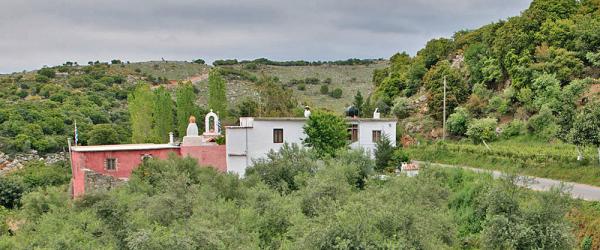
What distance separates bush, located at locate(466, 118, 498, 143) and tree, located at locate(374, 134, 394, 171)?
797 centimetres

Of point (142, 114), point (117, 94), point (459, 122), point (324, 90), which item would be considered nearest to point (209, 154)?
point (142, 114)

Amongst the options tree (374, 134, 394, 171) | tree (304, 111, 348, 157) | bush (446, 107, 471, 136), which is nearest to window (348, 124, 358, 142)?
tree (304, 111, 348, 157)

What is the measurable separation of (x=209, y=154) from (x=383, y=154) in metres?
10.4

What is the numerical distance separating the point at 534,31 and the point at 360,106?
16.0 metres

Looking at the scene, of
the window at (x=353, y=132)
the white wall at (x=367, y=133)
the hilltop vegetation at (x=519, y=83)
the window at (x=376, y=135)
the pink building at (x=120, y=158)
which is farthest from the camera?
the window at (x=376, y=135)

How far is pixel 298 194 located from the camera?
2372cm

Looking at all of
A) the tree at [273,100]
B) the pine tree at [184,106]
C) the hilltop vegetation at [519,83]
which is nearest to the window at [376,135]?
the hilltop vegetation at [519,83]

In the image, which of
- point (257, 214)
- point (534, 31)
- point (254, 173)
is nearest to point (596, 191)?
point (257, 214)

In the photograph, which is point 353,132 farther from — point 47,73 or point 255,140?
point 47,73

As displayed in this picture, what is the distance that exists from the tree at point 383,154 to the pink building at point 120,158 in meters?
9.04

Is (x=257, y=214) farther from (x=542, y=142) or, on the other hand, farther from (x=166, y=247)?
(x=542, y=142)

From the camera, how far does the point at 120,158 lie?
31.4 metres

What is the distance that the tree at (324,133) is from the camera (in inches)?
1227

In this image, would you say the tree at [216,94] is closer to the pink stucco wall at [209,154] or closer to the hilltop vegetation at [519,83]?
the pink stucco wall at [209,154]
